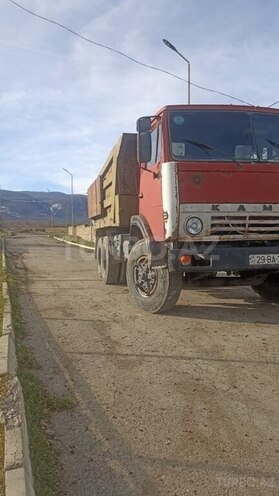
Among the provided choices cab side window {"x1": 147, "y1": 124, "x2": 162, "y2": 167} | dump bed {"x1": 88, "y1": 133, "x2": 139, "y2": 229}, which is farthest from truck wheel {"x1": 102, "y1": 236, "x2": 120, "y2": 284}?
cab side window {"x1": 147, "y1": 124, "x2": 162, "y2": 167}

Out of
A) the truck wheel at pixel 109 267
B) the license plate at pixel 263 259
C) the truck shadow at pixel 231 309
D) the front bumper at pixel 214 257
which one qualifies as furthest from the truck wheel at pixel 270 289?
the truck wheel at pixel 109 267

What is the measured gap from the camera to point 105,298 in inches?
322

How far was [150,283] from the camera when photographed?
662 cm

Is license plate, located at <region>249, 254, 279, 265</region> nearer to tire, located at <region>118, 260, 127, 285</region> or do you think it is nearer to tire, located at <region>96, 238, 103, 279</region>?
tire, located at <region>118, 260, 127, 285</region>

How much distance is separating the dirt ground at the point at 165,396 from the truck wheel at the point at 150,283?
20 centimetres

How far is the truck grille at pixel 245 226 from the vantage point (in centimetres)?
578

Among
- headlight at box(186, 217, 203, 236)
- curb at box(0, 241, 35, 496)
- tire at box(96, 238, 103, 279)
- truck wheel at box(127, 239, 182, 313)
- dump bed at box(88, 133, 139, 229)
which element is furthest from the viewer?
tire at box(96, 238, 103, 279)

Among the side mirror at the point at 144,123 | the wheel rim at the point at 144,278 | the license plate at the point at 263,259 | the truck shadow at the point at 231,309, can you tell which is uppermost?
the side mirror at the point at 144,123

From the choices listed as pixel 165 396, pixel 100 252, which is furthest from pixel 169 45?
pixel 165 396

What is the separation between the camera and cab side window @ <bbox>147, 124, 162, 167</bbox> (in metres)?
6.16

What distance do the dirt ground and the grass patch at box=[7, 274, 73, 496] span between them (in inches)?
2.8

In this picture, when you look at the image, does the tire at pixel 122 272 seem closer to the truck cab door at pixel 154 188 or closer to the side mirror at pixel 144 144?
the truck cab door at pixel 154 188

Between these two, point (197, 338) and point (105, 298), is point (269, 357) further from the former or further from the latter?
point (105, 298)

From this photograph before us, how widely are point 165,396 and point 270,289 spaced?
452cm
